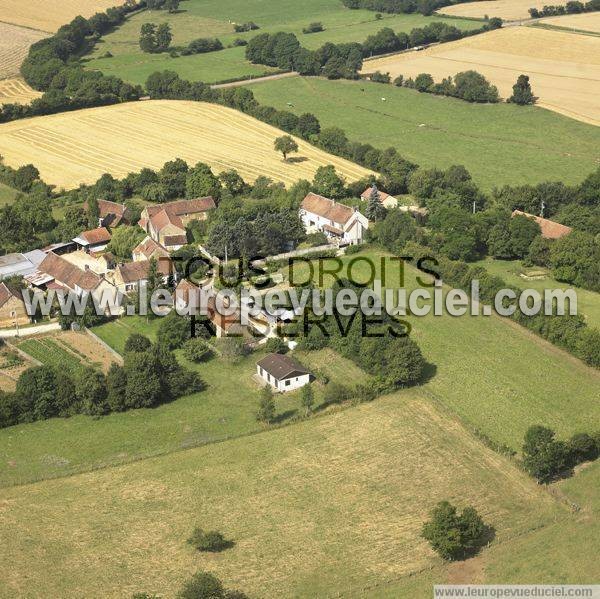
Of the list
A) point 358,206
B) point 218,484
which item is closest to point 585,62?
point 358,206

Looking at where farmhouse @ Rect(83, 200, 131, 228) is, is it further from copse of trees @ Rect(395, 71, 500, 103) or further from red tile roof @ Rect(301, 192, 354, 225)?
copse of trees @ Rect(395, 71, 500, 103)

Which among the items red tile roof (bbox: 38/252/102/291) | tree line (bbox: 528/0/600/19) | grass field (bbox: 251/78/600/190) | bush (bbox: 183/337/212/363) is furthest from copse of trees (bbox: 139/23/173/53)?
bush (bbox: 183/337/212/363)

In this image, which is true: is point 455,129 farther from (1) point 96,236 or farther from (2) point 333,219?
(1) point 96,236

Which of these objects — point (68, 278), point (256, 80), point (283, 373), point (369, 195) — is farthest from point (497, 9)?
point (283, 373)

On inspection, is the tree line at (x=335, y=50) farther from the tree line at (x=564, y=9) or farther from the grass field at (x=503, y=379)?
the grass field at (x=503, y=379)

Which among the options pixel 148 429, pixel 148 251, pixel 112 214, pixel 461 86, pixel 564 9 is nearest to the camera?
pixel 148 429

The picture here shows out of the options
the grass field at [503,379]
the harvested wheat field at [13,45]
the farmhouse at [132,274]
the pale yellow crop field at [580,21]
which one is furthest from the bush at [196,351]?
the pale yellow crop field at [580,21]
